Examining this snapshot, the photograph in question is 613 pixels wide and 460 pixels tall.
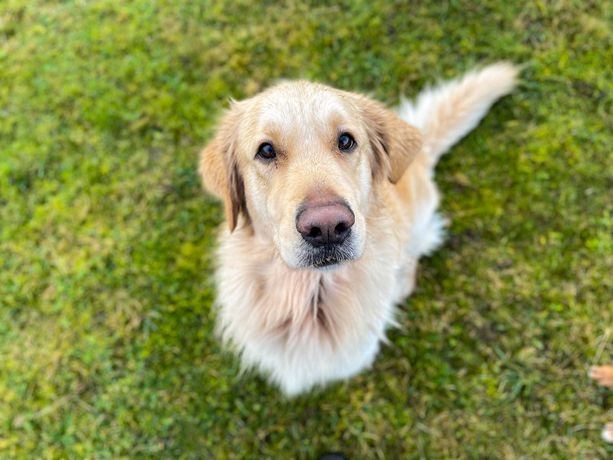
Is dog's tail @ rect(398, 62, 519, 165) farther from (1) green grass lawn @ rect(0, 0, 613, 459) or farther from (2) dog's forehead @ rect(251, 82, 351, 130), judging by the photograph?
(2) dog's forehead @ rect(251, 82, 351, 130)

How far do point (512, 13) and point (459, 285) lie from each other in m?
2.67

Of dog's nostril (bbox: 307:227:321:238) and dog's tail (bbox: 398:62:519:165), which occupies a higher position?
dog's nostril (bbox: 307:227:321:238)

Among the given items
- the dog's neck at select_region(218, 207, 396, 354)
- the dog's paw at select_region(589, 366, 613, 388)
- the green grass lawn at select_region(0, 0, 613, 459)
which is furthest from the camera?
the green grass lawn at select_region(0, 0, 613, 459)

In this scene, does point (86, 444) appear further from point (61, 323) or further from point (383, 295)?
point (383, 295)

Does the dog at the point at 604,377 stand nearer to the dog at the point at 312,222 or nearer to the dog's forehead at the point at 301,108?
the dog at the point at 312,222

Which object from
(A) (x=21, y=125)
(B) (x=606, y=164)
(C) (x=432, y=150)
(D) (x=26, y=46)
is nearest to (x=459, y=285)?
(C) (x=432, y=150)

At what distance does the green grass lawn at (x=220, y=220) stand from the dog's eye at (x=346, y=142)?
1.85m

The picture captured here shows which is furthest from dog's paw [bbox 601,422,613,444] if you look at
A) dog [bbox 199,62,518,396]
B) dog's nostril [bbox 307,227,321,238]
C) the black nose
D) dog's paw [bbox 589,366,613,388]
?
dog's nostril [bbox 307,227,321,238]

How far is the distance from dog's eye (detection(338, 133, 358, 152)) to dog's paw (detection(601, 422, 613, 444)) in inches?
117

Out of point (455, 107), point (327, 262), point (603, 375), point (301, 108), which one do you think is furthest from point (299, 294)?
point (603, 375)

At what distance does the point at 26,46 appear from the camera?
4691mm

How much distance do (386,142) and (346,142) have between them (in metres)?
0.36

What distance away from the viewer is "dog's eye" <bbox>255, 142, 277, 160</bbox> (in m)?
2.44

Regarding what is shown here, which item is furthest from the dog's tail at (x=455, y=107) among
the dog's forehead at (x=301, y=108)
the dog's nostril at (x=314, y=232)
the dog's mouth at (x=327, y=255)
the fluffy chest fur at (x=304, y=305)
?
the dog's nostril at (x=314, y=232)
